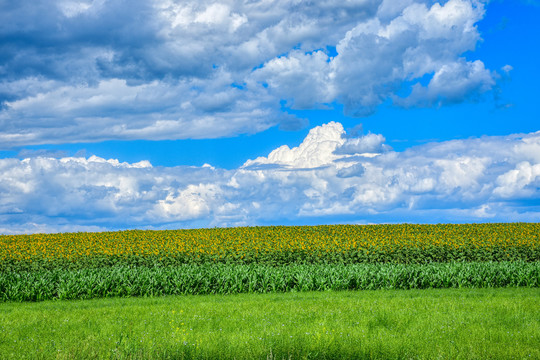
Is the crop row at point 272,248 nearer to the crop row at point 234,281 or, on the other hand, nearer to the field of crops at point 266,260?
the field of crops at point 266,260

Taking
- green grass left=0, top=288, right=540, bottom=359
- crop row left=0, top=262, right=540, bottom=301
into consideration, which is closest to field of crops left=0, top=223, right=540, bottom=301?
crop row left=0, top=262, right=540, bottom=301

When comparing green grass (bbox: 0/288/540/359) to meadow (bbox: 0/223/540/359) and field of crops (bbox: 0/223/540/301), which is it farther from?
field of crops (bbox: 0/223/540/301)

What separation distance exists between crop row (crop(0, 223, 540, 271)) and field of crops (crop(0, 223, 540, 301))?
54 mm

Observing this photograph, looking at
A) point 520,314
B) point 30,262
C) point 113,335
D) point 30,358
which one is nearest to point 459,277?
point 520,314

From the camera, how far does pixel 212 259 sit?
22.1m

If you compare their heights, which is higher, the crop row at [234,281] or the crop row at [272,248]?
the crop row at [272,248]

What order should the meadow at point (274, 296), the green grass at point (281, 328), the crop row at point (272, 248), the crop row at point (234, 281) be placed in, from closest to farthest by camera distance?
the green grass at point (281, 328)
the meadow at point (274, 296)
the crop row at point (234, 281)
the crop row at point (272, 248)

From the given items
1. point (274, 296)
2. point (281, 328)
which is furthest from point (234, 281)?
point (281, 328)

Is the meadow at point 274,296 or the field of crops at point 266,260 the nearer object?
the meadow at point 274,296

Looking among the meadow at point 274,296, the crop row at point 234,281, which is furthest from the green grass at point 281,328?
the crop row at point 234,281

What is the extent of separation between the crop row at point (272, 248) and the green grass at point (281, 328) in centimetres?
764

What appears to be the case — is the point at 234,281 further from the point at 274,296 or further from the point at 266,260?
the point at 266,260

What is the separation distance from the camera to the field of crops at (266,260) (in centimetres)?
1664

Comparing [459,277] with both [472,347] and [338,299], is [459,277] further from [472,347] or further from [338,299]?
[472,347]
